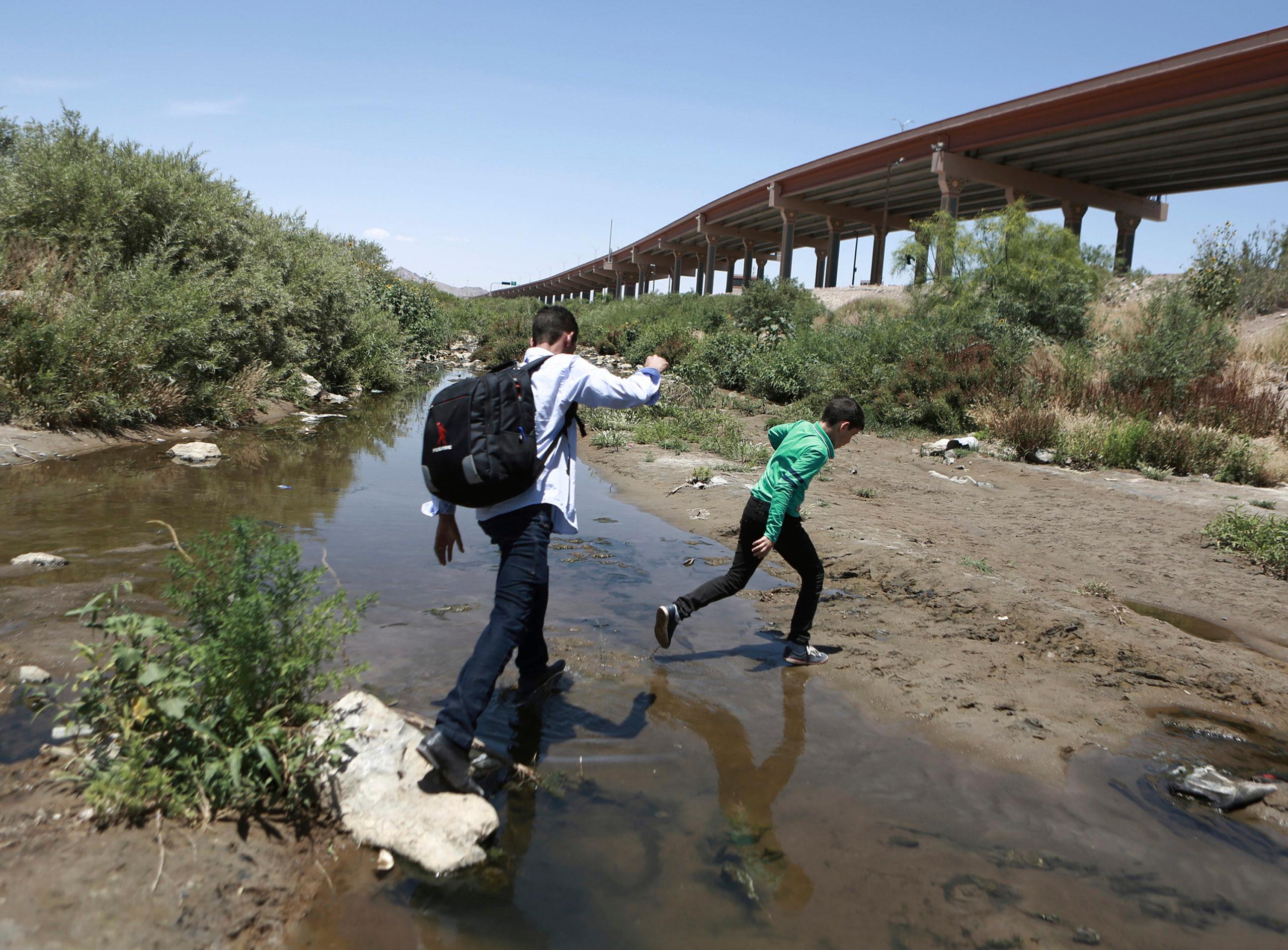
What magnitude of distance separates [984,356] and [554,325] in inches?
508

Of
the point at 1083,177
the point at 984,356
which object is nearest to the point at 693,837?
the point at 984,356

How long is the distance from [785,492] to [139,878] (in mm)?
3261

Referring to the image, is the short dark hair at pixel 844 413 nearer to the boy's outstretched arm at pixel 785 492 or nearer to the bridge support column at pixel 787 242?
the boy's outstretched arm at pixel 785 492

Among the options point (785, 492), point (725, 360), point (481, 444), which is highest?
point (725, 360)

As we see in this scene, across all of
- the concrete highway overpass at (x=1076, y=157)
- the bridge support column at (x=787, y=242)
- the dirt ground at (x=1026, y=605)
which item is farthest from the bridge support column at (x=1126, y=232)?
the dirt ground at (x=1026, y=605)

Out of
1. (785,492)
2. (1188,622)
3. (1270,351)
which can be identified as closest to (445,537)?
(785,492)

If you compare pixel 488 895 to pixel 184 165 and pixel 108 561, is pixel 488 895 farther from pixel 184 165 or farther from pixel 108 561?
pixel 184 165

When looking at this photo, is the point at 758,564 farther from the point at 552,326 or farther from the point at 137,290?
the point at 137,290

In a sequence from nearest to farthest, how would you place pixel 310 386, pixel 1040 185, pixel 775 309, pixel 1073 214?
pixel 310 386 < pixel 775 309 < pixel 1040 185 < pixel 1073 214

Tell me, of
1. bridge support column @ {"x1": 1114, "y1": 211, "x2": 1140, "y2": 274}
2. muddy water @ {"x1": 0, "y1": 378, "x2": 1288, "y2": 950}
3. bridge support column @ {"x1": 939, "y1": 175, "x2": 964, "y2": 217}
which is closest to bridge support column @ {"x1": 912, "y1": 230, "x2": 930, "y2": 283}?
bridge support column @ {"x1": 939, "y1": 175, "x2": 964, "y2": 217}

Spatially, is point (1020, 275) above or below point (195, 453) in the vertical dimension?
above

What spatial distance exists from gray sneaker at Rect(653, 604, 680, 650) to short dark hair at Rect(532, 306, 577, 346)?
1.74 m

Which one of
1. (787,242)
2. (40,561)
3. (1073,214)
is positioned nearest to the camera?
(40,561)

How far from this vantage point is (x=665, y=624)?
4.47 m
